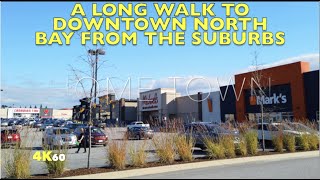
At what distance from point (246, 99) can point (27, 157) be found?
3859 centimetres

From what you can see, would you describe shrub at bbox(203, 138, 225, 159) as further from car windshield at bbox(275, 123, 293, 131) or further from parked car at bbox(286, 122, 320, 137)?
parked car at bbox(286, 122, 320, 137)

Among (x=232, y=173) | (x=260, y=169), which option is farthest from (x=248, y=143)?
(x=232, y=173)

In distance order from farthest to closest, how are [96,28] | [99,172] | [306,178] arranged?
[96,28], [99,172], [306,178]

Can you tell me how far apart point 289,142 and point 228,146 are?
418 centimetres

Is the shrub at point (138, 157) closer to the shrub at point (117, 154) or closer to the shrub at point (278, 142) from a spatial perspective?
the shrub at point (117, 154)

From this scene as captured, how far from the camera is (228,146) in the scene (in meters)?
15.7

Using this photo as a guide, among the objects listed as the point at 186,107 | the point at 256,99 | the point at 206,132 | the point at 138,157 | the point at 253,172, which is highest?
the point at 256,99

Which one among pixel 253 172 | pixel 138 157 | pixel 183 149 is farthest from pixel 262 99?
pixel 253 172

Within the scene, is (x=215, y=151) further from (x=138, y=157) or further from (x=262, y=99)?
(x=262, y=99)

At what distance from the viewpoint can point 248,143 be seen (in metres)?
16.7

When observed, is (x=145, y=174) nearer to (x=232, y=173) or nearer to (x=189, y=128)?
(x=232, y=173)

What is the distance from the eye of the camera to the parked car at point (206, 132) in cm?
1667

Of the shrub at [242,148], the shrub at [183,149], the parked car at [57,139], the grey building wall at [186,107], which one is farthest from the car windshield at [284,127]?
the grey building wall at [186,107]

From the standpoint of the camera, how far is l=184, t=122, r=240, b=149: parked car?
1667cm
